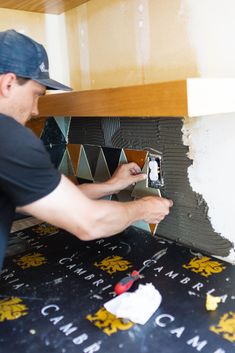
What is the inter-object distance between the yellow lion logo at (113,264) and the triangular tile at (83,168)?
492 mm

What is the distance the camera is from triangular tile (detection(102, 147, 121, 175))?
4.40ft

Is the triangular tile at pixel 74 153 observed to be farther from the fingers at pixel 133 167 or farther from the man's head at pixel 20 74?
the man's head at pixel 20 74

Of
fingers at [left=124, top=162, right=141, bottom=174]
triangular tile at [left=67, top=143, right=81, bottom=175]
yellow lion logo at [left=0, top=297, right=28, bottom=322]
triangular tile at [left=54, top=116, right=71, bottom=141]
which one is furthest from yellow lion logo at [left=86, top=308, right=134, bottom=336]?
triangular tile at [left=54, top=116, right=71, bottom=141]

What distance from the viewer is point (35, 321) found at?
2.72 ft

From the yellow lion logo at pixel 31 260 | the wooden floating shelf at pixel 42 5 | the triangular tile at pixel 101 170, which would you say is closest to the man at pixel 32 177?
the yellow lion logo at pixel 31 260

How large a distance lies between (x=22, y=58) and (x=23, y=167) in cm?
31

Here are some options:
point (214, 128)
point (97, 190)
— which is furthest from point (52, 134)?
point (214, 128)

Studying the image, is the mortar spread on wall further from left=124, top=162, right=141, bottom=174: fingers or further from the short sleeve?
the short sleeve

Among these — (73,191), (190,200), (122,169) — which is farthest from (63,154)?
(73,191)

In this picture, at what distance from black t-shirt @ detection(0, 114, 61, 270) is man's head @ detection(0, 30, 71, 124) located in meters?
0.14

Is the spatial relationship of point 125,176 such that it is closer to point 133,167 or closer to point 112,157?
point 133,167

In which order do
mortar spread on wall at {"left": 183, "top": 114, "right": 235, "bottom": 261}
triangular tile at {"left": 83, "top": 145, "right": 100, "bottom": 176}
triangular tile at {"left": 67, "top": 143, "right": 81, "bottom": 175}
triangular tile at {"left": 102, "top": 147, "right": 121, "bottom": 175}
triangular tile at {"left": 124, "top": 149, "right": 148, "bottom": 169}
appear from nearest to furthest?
mortar spread on wall at {"left": 183, "top": 114, "right": 235, "bottom": 261}, triangular tile at {"left": 124, "top": 149, "right": 148, "bottom": 169}, triangular tile at {"left": 102, "top": 147, "right": 121, "bottom": 175}, triangular tile at {"left": 83, "top": 145, "right": 100, "bottom": 176}, triangular tile at {"left": 67, "top": 143, "right": 81, "bottom": 175}

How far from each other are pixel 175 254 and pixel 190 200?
181mm

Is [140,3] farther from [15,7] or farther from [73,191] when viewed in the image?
[73,191]
